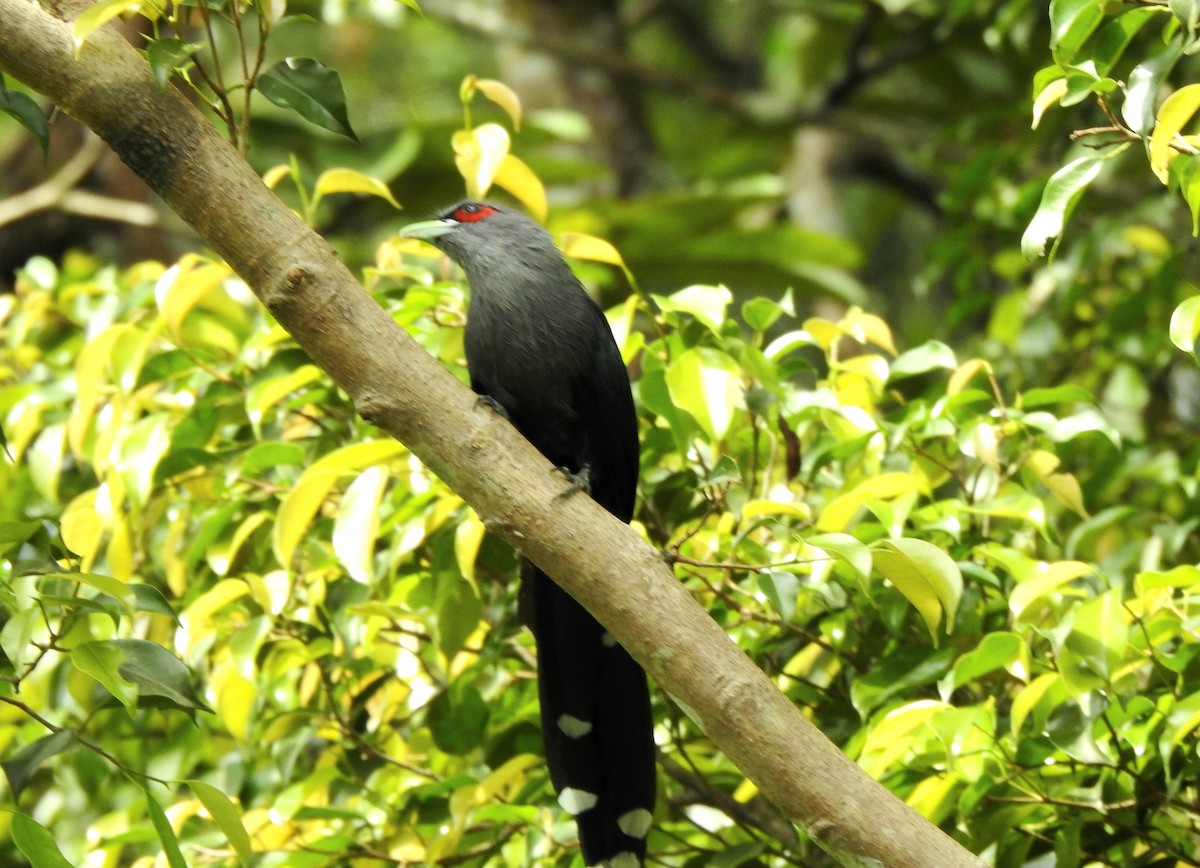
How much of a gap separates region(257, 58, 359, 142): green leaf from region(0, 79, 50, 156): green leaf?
0.31 meters

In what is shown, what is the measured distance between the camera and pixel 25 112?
1795mm

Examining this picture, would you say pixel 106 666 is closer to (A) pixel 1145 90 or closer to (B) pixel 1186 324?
(B) pixel 1186 324

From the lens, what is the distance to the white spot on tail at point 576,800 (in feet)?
6.78

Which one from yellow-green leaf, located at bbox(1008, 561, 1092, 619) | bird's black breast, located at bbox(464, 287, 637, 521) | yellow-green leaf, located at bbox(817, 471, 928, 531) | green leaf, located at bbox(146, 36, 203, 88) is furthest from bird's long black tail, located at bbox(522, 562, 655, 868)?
green leaf, located at bbox(146, 36, 203, 88)

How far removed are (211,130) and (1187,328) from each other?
130cm

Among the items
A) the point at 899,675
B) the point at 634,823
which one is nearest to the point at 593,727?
the point at 634,823

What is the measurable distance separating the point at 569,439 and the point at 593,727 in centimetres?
64

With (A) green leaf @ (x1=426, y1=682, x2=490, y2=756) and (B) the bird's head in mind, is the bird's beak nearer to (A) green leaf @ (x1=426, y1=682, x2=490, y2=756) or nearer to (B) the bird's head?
(B) the bird's head

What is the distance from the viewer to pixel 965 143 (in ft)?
15.6

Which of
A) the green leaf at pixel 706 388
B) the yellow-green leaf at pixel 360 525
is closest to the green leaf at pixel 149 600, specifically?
the yellow-green leaf at pixel 360 525

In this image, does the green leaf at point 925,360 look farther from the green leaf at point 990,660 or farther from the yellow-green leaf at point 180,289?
the yellow-green leaf at point 180,289

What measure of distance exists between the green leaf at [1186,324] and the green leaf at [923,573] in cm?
41

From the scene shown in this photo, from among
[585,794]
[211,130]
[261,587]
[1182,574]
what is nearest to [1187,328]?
[1182,574]

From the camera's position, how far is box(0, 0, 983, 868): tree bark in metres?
1.62
